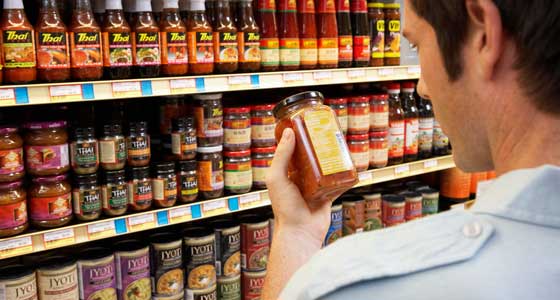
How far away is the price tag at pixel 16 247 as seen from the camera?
5.50ft

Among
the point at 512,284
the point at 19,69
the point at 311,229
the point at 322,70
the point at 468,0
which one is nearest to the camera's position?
the point at 512,284

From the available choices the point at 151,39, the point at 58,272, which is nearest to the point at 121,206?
the point at 58,272

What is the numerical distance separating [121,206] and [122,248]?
177 millimetres

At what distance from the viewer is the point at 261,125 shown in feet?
7.30

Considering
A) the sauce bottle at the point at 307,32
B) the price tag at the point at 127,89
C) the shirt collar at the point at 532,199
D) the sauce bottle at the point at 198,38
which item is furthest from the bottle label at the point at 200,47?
the shirt collar at the point at 532,199

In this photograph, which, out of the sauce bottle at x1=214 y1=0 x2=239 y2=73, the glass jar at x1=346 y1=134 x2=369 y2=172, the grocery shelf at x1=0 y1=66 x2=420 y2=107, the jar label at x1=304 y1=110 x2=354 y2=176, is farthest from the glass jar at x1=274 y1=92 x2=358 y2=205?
the glass jar at x1=346 y1=134 x2=369 y2=172

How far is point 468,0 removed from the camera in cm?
61

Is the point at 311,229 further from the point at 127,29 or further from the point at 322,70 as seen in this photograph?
the point at 322,70

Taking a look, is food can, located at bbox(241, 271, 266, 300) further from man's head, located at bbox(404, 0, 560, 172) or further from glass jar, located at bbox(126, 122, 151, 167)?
man's head, located at bbox(404, 0, 560, 172)

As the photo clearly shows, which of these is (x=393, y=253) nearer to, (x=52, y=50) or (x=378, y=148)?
(x=52, y=50)

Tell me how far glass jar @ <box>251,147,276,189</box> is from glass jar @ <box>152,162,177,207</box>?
1.10 ft

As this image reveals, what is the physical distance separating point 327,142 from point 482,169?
0.57m

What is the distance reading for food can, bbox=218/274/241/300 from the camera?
2.24 m

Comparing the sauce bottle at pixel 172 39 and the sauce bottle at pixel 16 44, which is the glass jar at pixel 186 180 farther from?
the sauce bottle at pixel 16 44
